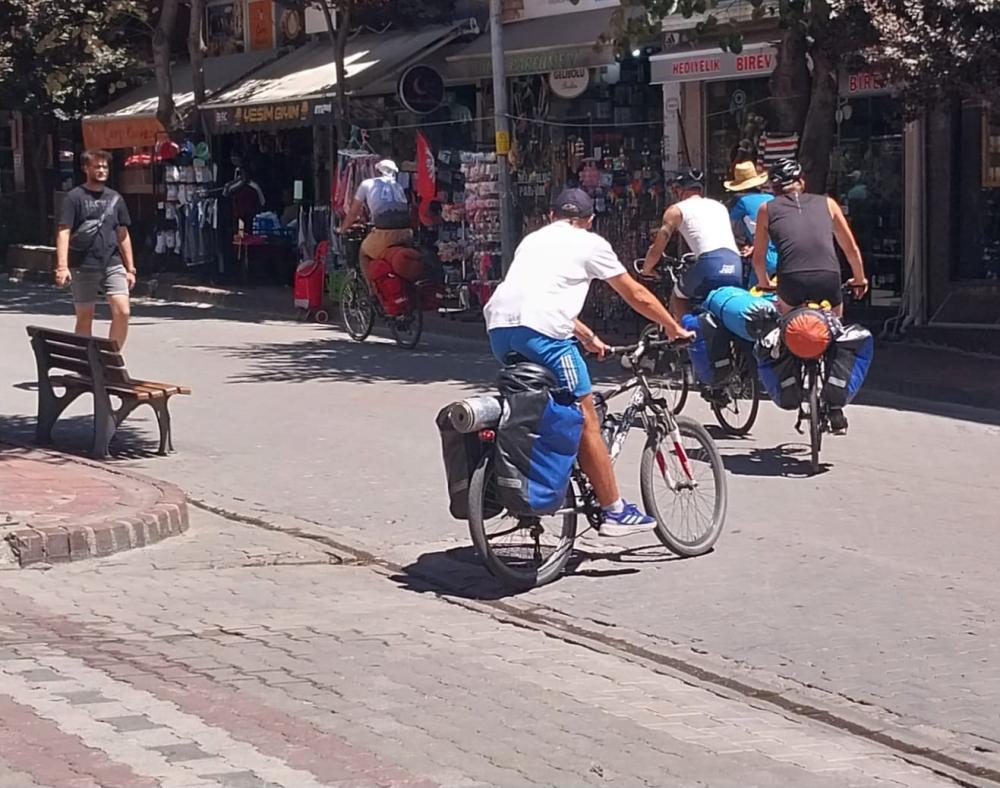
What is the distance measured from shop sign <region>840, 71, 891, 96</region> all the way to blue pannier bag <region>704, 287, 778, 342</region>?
5.99 metres

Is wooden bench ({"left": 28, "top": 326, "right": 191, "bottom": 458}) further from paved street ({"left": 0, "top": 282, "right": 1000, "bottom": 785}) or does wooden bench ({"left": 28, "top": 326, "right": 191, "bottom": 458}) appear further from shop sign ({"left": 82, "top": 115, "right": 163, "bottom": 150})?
shop sign ({"left": 82, "top": 115, "right": 163, "bottom": 150})

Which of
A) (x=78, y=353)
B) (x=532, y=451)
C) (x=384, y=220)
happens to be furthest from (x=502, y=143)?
(x=532, y=451)

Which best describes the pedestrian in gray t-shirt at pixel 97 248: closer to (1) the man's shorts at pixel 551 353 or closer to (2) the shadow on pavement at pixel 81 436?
(2) the shadow on pavement at pixel 81 436

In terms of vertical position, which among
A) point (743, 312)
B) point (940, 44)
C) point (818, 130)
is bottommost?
point (743, 312)

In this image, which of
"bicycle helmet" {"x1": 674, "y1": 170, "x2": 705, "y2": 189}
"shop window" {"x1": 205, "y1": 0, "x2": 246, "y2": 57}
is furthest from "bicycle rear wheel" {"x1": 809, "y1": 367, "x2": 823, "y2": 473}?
"shop window" {"x1": 205, "y1": 0, "x2": 246, "y2": 57}

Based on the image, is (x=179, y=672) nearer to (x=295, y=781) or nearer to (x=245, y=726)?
(x=245, y=726)

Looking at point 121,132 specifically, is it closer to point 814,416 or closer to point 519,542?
point 814,416

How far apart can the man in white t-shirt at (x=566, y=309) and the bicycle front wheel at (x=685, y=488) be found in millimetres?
279

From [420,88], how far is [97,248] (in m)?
9.64

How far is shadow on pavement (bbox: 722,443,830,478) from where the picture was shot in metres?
10.7

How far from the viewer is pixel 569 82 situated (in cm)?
2211

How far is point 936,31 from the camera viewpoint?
13.9m

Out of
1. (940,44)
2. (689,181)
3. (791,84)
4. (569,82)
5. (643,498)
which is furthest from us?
(569,82)

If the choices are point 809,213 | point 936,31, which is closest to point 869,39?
point 936,31
